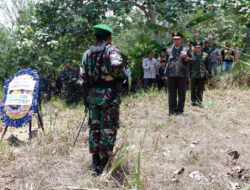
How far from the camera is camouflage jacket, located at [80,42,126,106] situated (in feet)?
10.2

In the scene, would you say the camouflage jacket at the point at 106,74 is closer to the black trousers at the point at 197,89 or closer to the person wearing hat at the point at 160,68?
the black trousers at the point at 197,89

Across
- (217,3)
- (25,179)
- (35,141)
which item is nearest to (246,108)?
(217,3)

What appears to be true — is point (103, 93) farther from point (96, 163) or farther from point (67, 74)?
point (67, 74)

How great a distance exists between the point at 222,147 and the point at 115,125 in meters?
1.73

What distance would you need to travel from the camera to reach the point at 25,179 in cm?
317

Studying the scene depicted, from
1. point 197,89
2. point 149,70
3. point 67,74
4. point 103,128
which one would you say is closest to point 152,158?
point 103,128

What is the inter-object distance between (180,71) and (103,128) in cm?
321

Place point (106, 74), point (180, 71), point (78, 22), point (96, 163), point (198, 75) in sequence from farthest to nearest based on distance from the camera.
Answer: point (78, 22), point (198, 75), point (180, 71), point (96, 163), point (106, 74)

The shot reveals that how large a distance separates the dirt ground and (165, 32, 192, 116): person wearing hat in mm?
493

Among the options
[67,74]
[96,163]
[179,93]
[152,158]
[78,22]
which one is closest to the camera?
[96,163]

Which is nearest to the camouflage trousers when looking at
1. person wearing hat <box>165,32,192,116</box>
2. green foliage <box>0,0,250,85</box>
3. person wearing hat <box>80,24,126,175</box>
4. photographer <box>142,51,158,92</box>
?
person wearing hat <box>80,24,126,175</box>

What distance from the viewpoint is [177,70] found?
593 cm

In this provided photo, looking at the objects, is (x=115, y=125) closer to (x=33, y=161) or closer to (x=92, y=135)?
(x=92, y=135)

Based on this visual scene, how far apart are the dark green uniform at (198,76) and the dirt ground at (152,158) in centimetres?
138
